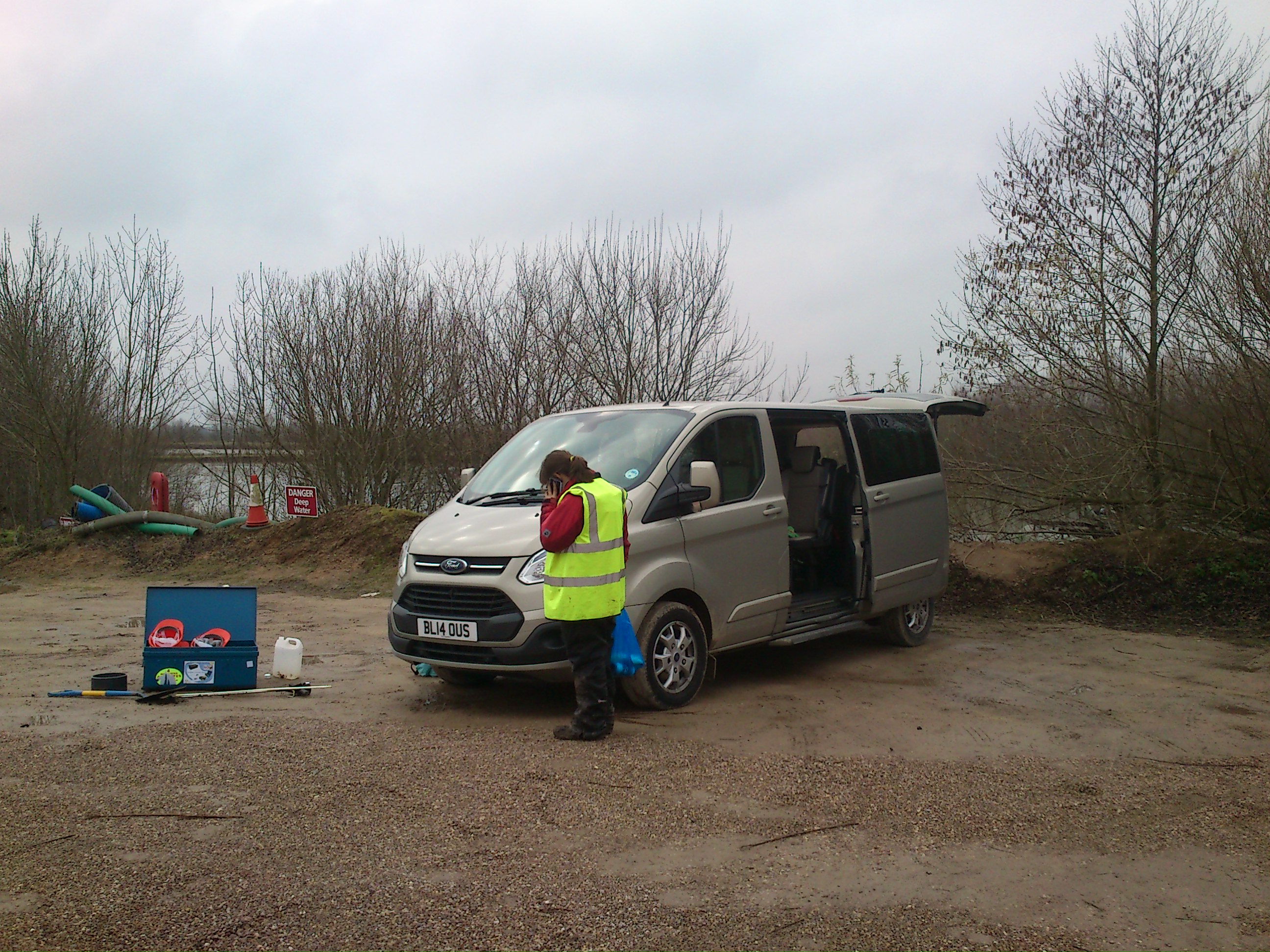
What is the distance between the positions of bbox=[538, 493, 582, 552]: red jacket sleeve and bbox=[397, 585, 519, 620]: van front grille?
60cm

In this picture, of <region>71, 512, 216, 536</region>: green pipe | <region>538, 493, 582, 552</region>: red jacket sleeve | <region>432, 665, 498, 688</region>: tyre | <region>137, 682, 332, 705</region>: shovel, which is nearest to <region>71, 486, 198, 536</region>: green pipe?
<region>71, 512, 216, 536</region>: green pipe

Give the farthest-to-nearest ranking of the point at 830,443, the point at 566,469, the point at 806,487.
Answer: the point at 830,443
the point at 806,487
the point at 566,469

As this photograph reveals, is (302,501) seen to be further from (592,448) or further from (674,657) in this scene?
(674,657)

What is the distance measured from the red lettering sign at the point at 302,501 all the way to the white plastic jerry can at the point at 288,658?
9.06 metres

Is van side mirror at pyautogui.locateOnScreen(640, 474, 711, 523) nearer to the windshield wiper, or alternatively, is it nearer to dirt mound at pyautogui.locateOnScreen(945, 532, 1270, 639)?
the windshield wiper

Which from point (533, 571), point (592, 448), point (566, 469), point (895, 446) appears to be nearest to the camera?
point (566, 469)

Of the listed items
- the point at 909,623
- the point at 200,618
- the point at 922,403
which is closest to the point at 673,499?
the point at 200,618

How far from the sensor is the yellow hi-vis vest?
5.97 m

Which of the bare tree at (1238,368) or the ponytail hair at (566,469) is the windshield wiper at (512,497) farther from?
the bare tree at (1238,368)

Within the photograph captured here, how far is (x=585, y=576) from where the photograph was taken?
5.98 meters

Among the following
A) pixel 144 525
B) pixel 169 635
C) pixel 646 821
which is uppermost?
pixel 144 525

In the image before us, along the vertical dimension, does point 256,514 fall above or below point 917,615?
above

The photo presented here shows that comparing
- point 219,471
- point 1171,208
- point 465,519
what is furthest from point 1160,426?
point 219,471

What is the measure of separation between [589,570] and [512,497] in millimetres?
1356
